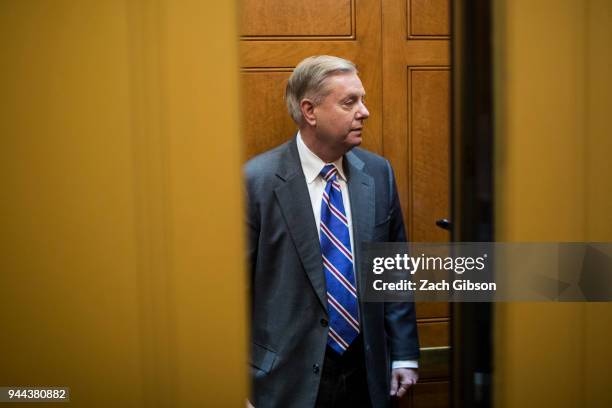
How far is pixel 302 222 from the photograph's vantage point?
1.48 metres

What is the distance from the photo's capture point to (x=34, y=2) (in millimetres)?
1036

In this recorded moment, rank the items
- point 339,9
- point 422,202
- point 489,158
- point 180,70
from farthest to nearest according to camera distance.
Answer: point 422,202
point 339,9
point 180,70
point 489,158

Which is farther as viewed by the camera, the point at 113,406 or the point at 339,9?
the point at 339,9

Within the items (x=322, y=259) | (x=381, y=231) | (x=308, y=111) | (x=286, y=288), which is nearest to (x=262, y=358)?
(x=286, y=288)

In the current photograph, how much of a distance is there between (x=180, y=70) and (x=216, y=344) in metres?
0.49

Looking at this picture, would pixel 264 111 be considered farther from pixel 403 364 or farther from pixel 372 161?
pixel 403 364

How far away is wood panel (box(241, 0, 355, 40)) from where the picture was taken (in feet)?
6.47

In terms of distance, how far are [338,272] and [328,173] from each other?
27cm

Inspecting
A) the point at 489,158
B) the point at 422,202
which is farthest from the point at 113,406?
the point at 422,202

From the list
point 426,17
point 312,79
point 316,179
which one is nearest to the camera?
point 316,179

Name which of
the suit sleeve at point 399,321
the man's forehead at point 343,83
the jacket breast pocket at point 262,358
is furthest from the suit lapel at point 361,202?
the jacket breast pocket at point 262,358

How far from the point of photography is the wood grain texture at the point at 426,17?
6.96ft

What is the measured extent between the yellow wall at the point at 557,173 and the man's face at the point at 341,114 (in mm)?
583

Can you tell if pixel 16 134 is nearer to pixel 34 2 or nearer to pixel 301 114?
pixel 34 2
